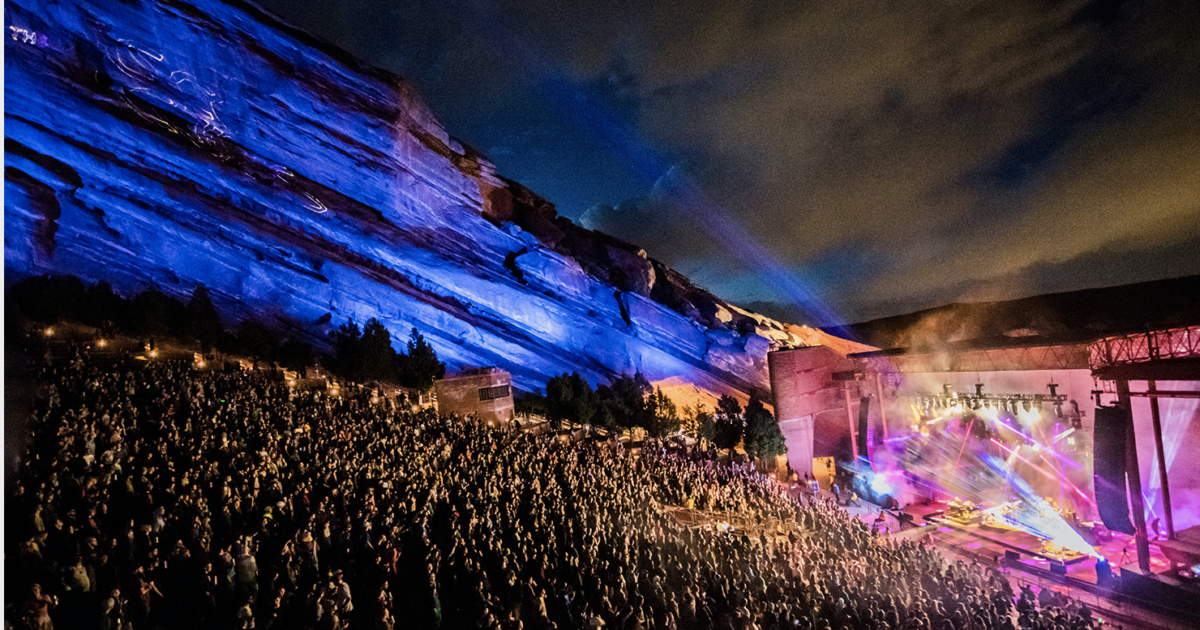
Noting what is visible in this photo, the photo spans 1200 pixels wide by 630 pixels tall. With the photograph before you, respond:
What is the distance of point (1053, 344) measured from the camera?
19.3 metres

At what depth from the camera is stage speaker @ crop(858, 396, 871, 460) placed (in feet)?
89.3

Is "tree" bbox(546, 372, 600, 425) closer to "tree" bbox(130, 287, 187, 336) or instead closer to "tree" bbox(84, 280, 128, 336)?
"tree" bbox(130, 287, 187, 336)

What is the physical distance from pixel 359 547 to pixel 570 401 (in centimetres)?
2035

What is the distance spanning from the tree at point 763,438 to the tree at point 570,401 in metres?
7.88

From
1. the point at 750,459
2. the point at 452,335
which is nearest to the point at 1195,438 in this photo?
the point at 750,459

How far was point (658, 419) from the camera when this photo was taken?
30328 millimetres

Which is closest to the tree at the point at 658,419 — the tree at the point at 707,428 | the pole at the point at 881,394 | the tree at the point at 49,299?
the tree at the point at 707,428

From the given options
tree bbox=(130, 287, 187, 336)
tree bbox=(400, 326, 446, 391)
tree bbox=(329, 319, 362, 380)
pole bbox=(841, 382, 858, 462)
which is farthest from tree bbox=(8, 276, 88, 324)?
pole bbox=(841, 382, 858, 462)

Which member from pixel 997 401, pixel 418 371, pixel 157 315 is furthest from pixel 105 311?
pixel 997 401

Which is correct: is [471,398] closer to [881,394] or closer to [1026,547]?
[881,394]

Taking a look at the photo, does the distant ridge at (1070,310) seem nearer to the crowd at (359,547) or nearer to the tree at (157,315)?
the crowd at (359,547)

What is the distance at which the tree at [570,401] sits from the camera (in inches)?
1143

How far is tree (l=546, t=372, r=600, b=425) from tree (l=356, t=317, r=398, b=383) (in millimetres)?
7895

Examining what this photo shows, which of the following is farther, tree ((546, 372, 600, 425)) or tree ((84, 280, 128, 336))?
tree ((546, 372, 600, 425))
